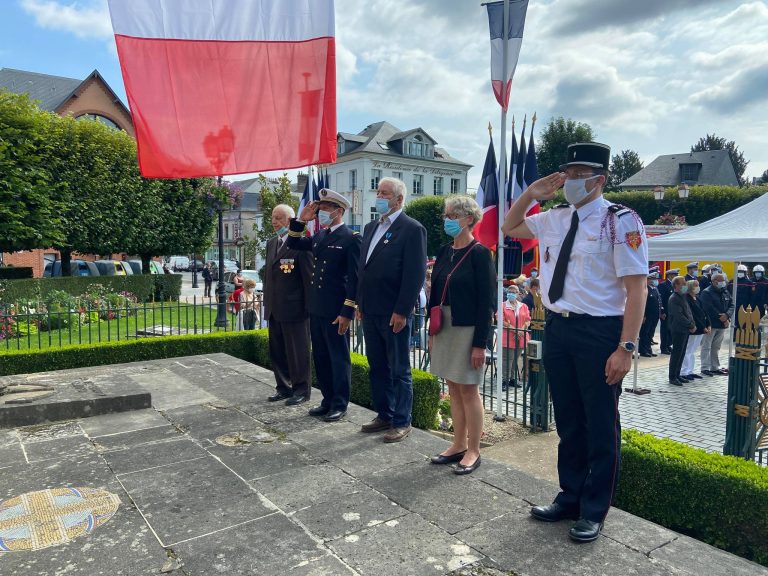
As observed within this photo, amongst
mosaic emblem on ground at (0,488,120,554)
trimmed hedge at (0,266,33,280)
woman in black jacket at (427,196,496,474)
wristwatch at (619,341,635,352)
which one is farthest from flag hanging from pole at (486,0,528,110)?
trimmed hedge at (0,266,33,280)

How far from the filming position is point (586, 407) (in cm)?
307

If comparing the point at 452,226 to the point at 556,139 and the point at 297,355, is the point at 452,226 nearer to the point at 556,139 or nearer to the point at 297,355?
the point at 297,355

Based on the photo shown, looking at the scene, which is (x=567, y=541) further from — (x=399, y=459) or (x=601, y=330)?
(x=399, y=459)

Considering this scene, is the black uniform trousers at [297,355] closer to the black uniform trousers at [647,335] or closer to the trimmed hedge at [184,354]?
the trimmed hedge at [184,354]

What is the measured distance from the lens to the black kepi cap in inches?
121

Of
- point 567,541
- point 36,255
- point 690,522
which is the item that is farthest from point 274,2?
point 36,255

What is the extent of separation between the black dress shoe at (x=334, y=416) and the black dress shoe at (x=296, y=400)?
24.4 inches

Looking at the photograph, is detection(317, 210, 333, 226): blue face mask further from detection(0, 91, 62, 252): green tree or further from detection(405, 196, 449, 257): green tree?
detection(405, 196, 449, 257): green tree

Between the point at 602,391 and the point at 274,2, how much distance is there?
4664mm

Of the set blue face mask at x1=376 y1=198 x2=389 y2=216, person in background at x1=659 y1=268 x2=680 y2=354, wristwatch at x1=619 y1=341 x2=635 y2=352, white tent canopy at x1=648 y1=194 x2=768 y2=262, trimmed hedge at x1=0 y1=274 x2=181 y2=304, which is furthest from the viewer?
trimmed hedge at x1=0 y1=274 x2=181 y2=304

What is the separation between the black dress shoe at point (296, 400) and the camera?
5.71 m

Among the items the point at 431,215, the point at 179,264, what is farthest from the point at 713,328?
the point at 179,264

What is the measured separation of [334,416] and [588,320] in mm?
2802

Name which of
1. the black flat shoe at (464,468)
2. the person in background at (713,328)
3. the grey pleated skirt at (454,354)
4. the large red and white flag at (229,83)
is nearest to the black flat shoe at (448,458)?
the black flat shoe at (464,468)
